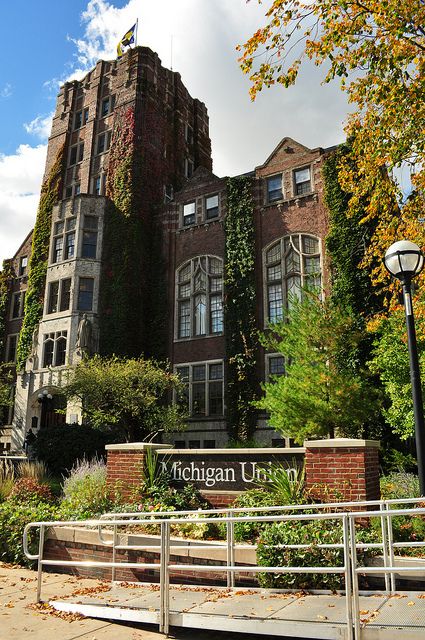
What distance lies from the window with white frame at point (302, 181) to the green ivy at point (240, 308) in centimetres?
264

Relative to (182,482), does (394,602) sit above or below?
below

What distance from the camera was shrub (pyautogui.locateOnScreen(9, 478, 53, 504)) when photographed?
11.8 meters

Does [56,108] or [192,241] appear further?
[56,108]

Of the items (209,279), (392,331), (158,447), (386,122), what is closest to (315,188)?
(209,279)

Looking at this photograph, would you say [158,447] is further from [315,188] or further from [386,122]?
[315,188]

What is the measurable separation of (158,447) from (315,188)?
19627mm

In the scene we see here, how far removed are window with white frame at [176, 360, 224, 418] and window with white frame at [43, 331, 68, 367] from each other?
22.5ft

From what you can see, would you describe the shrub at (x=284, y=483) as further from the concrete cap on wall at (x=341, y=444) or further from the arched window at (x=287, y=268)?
the arched window at (x=287, y=268)

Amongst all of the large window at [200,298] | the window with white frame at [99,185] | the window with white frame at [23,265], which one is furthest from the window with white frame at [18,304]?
the large window at [200,298]

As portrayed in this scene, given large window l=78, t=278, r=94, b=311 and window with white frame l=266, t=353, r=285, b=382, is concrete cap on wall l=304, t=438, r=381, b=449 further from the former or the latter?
large window l=78, t=278, r=94, b=311

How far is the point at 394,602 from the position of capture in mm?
5703

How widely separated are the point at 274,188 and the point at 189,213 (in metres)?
5.63

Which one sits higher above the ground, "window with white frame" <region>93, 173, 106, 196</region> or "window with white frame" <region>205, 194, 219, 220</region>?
"window with white frame" <region>93, 173, 106, 196</region>

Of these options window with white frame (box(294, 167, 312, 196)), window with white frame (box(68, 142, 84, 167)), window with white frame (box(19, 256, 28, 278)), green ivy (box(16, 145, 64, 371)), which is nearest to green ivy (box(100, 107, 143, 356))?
window with white frame (box(68, 142, 84, 167))
